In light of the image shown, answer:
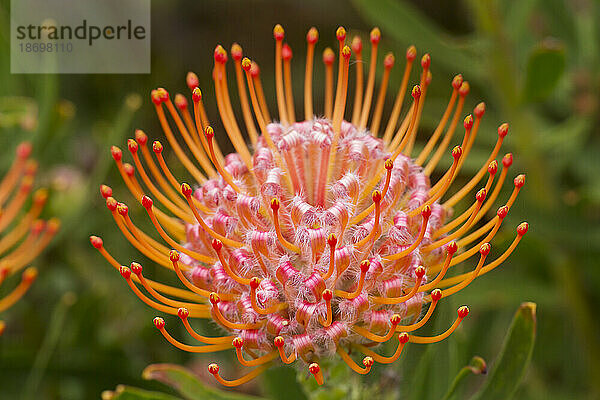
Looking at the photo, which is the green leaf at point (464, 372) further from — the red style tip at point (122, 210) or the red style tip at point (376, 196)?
the red style tip at point (122, 210)

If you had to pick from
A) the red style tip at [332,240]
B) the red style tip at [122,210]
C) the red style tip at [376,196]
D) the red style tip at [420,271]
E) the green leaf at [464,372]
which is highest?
the red style tip at [376,196]

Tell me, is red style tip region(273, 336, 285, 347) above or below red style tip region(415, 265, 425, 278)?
below

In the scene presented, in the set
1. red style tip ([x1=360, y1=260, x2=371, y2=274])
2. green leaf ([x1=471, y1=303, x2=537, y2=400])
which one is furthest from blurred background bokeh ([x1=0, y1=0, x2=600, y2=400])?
red style tip ([x1=360, y1=260, x2=371, y2=274])

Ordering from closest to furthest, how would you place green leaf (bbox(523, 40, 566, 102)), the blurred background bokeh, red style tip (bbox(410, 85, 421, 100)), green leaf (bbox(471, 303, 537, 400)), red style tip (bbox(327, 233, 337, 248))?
red style tip (bbox(327, 233, 337, 248)) → red style tip (bbox(410, 85, 421, 100)) → green leaf (bbox(471, 303, 537, 400)) → green leaf (bbox(523, 40, 566, 102)) → the blurred background bokeh

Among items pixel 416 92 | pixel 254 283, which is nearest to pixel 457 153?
pixel 416 92

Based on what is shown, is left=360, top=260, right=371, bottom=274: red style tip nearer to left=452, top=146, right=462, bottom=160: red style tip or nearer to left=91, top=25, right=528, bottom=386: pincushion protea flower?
left=91, top=25, right=528, bottom=386: pincushion protea flower

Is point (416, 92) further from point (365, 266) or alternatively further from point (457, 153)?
point (365, 266)

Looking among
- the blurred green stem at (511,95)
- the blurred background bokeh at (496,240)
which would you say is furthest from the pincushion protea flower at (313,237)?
the blurred green stem at (511,95)
